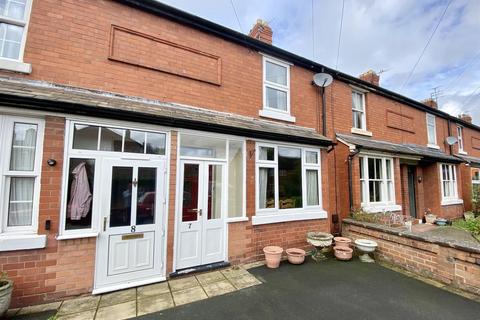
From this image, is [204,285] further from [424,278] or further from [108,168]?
[424,278]

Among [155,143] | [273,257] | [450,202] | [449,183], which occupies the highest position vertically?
[155,143]

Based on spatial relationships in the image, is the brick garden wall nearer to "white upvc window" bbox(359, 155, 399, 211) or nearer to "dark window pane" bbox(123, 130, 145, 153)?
"white upvc window" bbox(359, 155, 399, 211)

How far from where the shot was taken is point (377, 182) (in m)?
8.73

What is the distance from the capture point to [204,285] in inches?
174

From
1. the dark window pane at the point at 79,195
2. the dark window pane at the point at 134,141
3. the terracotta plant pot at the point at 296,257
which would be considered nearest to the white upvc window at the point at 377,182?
the terracotta plant pot at the point at 296,257

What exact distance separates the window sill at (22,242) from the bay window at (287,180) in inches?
176

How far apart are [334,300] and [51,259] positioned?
5039mm

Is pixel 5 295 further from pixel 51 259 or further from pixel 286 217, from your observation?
pixel 286 217

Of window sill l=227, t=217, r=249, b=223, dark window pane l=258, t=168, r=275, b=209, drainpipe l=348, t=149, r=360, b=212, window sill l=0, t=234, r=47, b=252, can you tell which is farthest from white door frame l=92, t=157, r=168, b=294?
drainpipe l=348, t=149, r=360, b=212

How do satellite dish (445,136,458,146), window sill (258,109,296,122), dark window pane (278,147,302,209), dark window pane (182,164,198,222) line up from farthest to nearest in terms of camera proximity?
satellite dish (445,136,458,146) < window sill (258,109,296,122) < dark window pane (278,147,302,209) < dark window pane (182,164,198,222)

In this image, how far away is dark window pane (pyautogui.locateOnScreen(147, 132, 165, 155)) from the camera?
473 cm

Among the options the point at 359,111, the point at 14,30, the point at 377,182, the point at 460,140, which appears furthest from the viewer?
the point at 460,140

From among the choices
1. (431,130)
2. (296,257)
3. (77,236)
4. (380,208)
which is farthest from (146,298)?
(431,130)

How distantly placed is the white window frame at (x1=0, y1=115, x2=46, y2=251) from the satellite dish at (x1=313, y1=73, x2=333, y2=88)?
755cm
